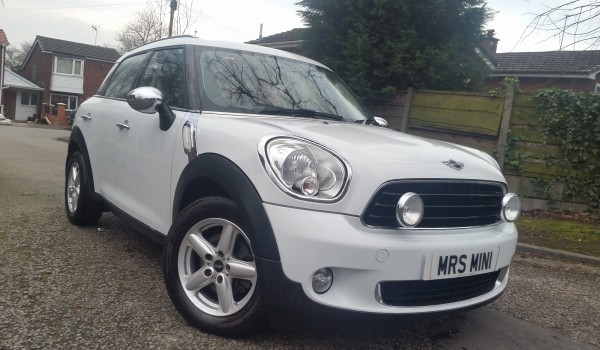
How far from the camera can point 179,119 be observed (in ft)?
10.6

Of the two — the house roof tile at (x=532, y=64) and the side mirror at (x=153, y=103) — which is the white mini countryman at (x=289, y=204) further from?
the house roof tile at (x=532, y=64)

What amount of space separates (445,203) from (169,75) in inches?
84.0

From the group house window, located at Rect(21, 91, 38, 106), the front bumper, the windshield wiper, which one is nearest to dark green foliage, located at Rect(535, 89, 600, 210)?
the windshield wiper

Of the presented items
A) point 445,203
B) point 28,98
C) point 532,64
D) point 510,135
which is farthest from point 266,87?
point 28,98

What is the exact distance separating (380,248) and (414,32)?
23.3ft

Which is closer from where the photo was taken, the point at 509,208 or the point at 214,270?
the point at 214,270

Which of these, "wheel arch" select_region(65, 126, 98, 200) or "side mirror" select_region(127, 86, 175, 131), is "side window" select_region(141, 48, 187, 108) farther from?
"wheel arch" select_region(65, 126, 98, 200)

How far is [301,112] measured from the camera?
11.6 ft

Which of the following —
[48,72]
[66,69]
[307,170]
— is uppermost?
[66,69]

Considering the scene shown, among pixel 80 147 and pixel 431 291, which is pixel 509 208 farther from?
pixel 80 147

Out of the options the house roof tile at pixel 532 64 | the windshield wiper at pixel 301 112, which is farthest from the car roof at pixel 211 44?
the house roof tile at pixel 532 64

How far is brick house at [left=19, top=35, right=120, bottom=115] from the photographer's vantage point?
42.8 metres

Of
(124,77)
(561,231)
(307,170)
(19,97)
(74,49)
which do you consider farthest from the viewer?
(74,49)

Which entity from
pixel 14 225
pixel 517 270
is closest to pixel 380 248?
pixel 517 270
